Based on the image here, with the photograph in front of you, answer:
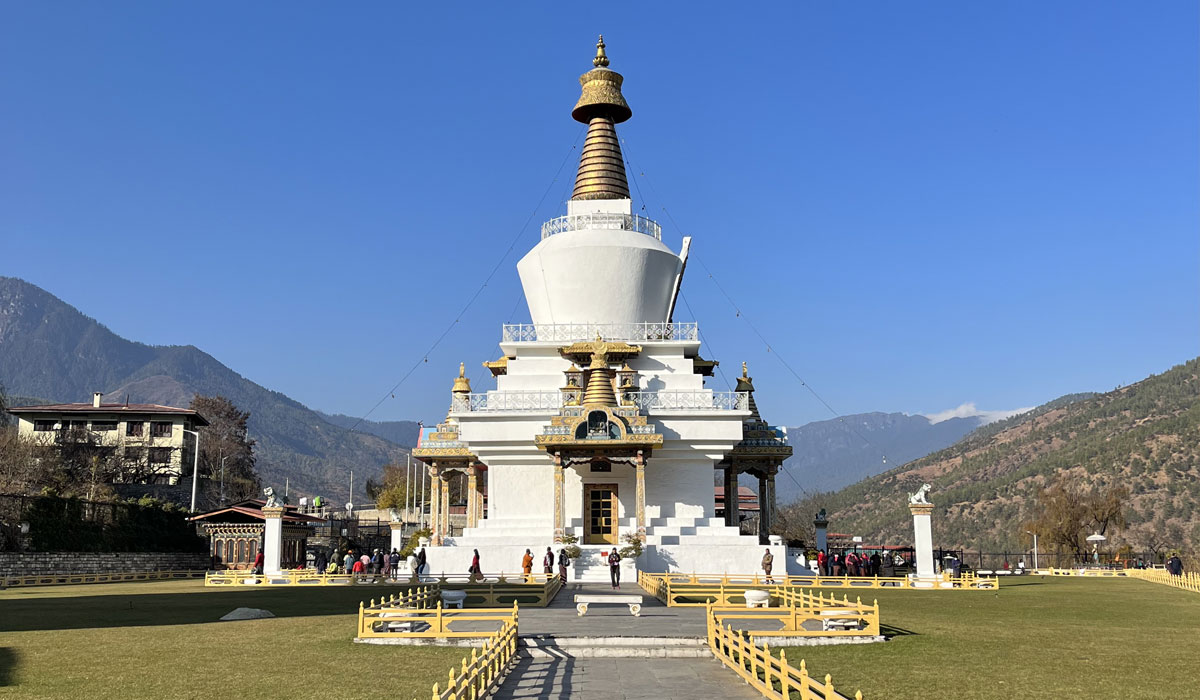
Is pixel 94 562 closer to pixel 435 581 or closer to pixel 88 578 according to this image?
pixel 88 578

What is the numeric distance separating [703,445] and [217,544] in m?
25.3

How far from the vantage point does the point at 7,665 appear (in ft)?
51.0

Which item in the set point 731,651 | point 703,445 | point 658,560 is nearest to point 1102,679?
point 731,651

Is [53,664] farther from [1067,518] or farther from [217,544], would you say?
[1067,518]

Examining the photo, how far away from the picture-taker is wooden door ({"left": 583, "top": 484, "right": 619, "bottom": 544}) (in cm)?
3912

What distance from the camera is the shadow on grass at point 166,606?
22.2 m

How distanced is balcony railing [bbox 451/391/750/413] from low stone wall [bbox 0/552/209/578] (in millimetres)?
18883

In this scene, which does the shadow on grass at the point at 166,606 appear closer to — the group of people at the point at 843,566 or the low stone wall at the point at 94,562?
the low stone wall at the point at 94,562

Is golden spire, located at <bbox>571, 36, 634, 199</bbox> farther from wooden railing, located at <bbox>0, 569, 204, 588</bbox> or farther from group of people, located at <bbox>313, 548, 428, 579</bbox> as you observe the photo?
wooden railing, located at <bbox>0, 569, 204, 588</bbox>

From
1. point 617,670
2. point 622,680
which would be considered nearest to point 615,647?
point 617,670

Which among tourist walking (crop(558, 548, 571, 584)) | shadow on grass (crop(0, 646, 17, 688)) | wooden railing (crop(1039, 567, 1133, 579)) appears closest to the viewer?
shadow on grass (crop(0, 646, 17, 688))

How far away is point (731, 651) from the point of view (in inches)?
591

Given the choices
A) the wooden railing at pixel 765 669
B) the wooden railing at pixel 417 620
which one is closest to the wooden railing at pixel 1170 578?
the wooden railing at pixel 765 669

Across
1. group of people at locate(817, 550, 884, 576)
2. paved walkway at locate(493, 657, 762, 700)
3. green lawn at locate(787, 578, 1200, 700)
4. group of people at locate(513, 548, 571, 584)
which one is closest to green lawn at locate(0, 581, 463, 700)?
paved walkway at locate(493, 657, 762, 700)
